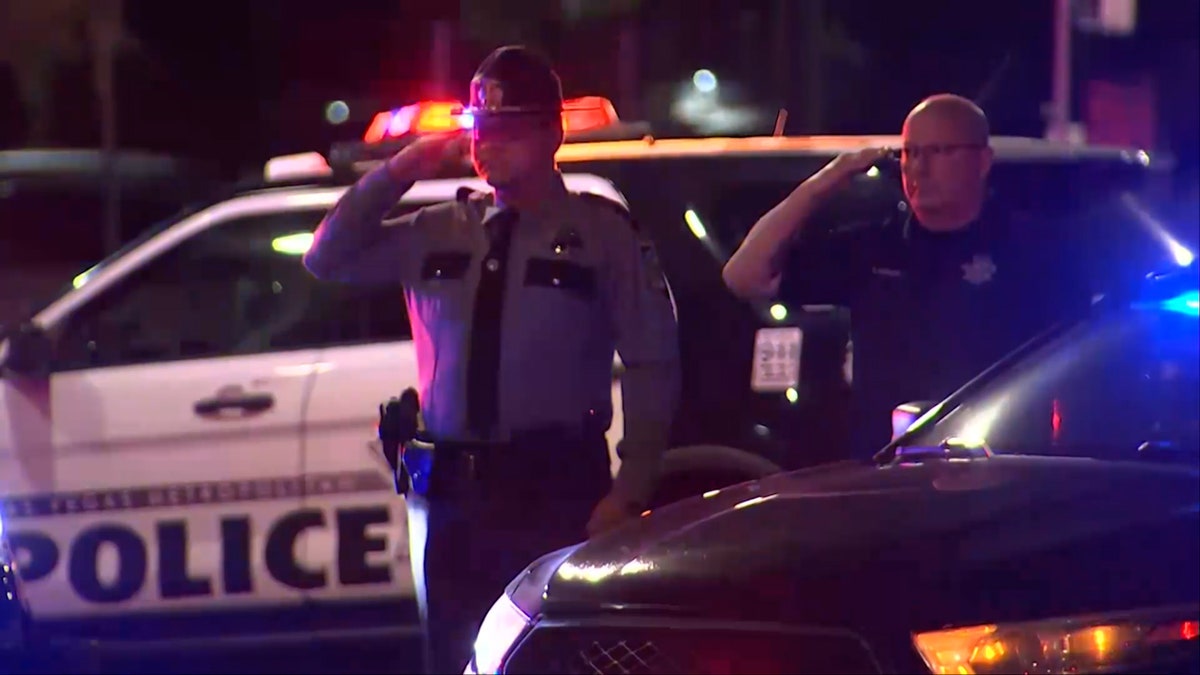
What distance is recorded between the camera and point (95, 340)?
5402 millimetres

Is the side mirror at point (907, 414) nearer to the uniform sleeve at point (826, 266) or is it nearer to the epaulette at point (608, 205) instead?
Answer: the uniform sleeve at point (826, 266)

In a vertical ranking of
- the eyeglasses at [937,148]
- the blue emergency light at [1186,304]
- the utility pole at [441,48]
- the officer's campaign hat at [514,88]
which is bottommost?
the blue emergency light at [1186,304]

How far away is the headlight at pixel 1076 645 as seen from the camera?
2.62m

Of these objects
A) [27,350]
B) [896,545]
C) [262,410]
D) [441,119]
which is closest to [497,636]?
[896,545]

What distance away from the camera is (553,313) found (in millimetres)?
4031

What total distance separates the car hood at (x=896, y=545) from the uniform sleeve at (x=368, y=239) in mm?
962

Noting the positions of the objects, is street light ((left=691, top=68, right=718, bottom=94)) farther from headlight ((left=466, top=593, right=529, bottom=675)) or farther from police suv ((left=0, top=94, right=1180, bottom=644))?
headlight ((left=466, top=593, right=529, bottom=675))

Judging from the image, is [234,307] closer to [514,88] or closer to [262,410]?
[262,410]

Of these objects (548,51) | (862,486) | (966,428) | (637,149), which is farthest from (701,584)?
(548,51)

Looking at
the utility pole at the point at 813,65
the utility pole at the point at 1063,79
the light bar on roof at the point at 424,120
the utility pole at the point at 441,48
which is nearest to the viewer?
the light bar on roof at the point at 424,120

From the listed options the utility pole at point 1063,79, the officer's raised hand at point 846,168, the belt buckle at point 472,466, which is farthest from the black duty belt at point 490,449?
the utility pole at point 1063,79

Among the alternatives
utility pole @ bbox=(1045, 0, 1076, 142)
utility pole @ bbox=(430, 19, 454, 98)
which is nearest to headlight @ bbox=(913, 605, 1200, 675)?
utility pole @ bbox=(1045, 0, 1076, 142)

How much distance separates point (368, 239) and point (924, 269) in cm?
143

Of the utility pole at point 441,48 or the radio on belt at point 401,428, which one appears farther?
the utility pole at point 441,48
